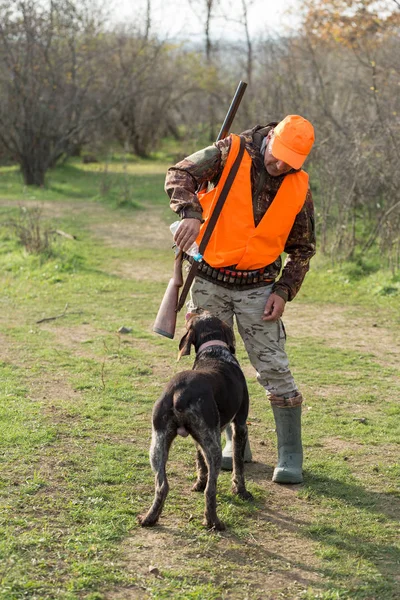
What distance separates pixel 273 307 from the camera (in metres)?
4.79

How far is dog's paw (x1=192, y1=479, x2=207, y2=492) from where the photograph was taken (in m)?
4.74

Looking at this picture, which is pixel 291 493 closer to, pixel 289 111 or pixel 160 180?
pixel 289 111

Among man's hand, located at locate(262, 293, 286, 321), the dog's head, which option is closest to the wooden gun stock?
the dog's head

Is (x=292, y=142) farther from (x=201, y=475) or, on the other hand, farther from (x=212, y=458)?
(x=201, y=475)

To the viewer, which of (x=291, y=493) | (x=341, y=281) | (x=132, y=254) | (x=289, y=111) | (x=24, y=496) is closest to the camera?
(x=24, y=496)

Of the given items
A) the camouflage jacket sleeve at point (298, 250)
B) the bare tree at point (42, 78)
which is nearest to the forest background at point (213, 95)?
the bare tree at point (42, 78)

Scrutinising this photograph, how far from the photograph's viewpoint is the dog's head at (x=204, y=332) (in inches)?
183

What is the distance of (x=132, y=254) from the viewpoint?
1359 centimetres

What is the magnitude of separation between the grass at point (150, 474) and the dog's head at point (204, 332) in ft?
2.83

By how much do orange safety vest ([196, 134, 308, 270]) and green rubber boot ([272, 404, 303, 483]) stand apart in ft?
3.17

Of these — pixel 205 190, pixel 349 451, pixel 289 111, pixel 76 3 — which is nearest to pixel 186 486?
pixel 349 451

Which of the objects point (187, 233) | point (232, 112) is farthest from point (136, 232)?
point (187, 233)

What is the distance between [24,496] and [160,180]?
21319 millimetres

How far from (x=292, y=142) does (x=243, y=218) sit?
511 millimetres
